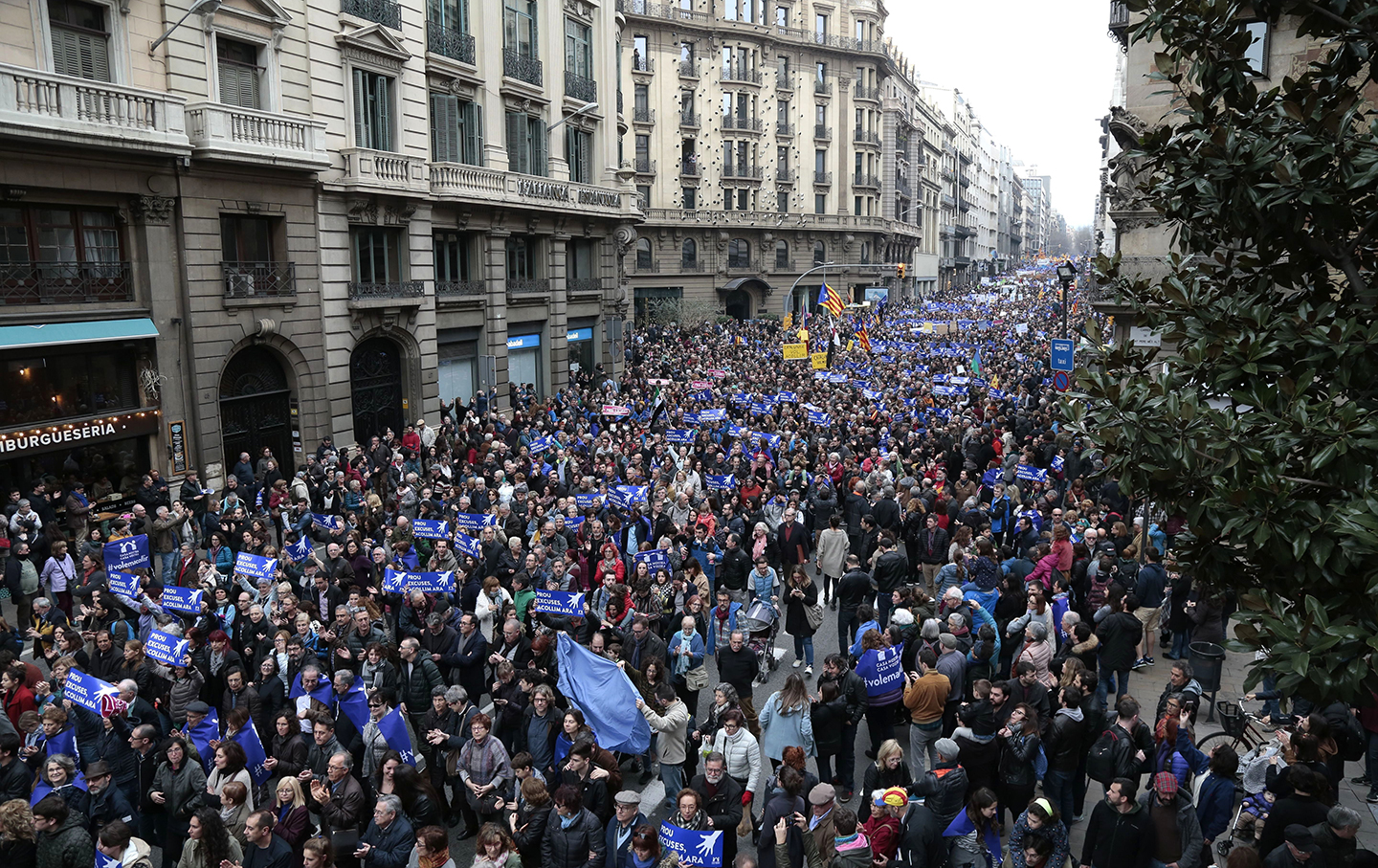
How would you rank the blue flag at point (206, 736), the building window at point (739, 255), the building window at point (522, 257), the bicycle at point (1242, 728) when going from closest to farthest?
the blue flag at point (206, 736)
the bicycle at point (1242, 728)
the building window at point (522, 257)
the building window at point (739, 255)

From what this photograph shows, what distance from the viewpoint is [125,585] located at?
12.0 meters

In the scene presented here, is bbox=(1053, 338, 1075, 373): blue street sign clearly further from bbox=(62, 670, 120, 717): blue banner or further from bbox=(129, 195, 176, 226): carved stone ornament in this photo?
bbox=(129, 195, 176, 226): carved stone ornament

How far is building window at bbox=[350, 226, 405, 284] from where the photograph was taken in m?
27.1

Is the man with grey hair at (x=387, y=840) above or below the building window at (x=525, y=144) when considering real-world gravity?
below

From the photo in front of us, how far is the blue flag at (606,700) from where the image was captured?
31.4ft

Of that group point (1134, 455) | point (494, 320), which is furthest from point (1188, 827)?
point (494, 320)

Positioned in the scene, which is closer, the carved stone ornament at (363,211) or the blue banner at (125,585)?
the blue banner at (125,585)

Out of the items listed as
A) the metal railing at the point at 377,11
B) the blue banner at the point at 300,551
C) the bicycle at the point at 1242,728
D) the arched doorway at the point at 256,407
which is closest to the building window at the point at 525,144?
the metal railing at the point at 377,11

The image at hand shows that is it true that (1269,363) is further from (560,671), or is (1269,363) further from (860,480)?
(860,480)

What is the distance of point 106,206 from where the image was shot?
20.1 metres

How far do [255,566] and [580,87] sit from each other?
95.3 feet

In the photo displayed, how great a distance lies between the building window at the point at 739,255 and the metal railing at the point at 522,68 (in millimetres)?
34568

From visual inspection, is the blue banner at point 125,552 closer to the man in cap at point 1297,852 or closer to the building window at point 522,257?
the man in cap at point 1297,852

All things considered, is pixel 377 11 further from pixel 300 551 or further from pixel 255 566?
A: pixel 255 566
